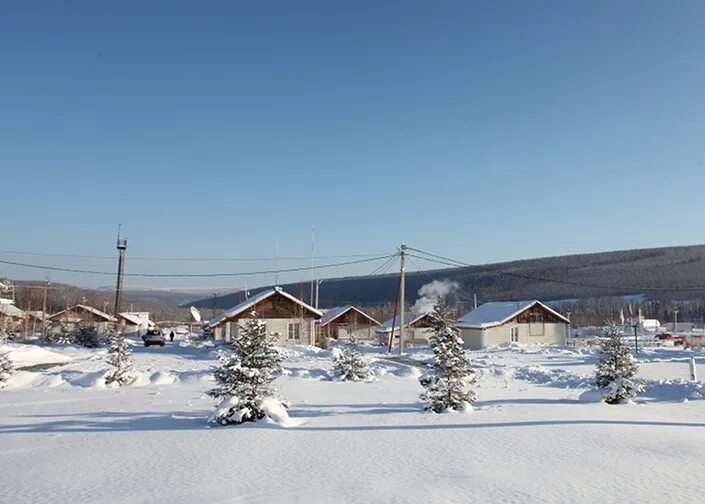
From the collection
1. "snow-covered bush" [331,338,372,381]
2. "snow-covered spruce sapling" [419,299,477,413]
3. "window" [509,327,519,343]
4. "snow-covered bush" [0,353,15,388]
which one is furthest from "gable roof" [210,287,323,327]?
"snow-covered spruce sapling" [419,299,477,413]

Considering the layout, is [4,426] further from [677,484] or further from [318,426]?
[677,484]

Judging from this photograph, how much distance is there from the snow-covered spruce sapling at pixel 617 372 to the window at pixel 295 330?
3031 centimetres

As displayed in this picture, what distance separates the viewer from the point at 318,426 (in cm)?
1114

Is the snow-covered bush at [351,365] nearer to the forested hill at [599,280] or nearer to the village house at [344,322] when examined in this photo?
the village house at [344,322]

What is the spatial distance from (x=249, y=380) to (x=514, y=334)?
45624mm

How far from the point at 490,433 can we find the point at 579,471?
2.77 meters

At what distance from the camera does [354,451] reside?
8836mm

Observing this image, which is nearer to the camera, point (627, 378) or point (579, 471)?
point (579, 471)

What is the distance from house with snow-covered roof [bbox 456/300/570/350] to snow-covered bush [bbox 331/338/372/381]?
108 ft

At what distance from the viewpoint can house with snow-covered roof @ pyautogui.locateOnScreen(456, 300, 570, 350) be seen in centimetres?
5272

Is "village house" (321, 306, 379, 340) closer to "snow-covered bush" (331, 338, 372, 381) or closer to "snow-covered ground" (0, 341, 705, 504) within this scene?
"snow-covered bush" (331, 338, 372, 381)

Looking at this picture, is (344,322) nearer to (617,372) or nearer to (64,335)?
(64,335)

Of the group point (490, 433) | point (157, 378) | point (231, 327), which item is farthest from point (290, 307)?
Answer: point (490, 433)

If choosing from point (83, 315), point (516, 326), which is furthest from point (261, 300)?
point (83, 315)
